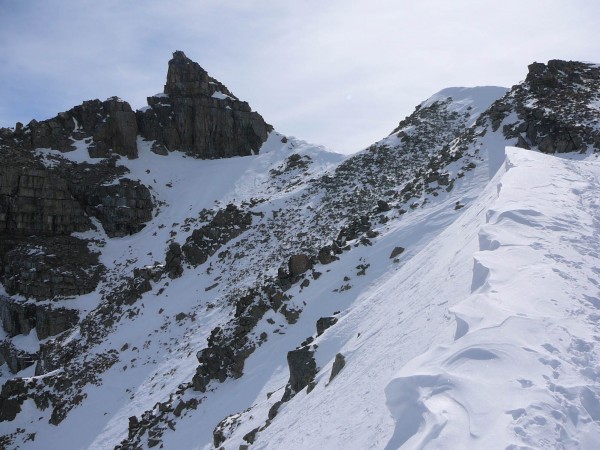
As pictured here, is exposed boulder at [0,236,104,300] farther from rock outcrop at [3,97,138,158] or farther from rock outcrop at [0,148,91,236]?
rock outcrop at [3,97,138,158]

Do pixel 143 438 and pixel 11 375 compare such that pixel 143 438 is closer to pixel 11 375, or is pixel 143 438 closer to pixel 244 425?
pixel 244 425

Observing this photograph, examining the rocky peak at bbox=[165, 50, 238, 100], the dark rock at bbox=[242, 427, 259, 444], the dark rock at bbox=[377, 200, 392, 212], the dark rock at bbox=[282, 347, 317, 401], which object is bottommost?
the dark rock at bbox=[242, 427, 259, 444]

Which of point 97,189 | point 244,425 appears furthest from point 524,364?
point 97,189

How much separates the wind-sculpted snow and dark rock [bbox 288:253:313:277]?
501 inches

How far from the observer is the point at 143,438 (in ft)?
55.5

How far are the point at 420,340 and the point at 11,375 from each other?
31.3 m

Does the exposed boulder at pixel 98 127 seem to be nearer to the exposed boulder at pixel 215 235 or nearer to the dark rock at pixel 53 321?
the dark rock at pixel 53 321

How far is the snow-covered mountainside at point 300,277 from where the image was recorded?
5777 millimetres

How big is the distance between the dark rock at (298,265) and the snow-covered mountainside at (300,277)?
124 mm

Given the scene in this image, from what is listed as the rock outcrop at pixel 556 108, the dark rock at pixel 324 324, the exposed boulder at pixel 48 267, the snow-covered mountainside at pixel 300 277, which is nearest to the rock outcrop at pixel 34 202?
the snow-covered mountainside at pixel 300 277

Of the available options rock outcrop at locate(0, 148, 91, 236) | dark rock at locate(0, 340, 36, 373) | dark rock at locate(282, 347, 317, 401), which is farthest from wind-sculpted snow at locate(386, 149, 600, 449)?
rock outcrop at locate(0, 148, 91, 236)

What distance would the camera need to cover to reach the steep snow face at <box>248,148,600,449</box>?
4.71 metres

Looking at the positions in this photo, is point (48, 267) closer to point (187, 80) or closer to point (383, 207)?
point (383, 207)

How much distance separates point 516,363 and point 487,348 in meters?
0.41
